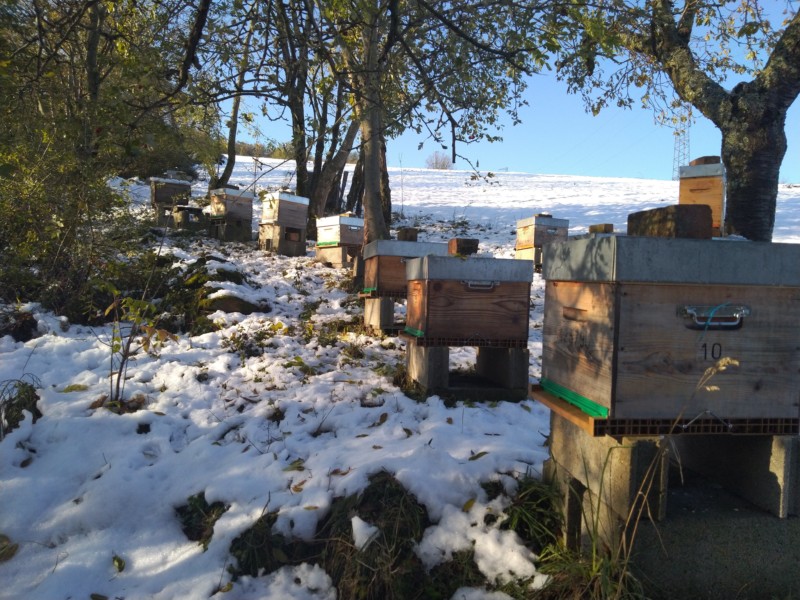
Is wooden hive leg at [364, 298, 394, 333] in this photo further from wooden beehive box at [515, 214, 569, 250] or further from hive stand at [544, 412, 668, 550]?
wooden beehive box at [515, 214, 569, 250]

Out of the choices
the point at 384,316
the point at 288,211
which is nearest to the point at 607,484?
the point at 384,316

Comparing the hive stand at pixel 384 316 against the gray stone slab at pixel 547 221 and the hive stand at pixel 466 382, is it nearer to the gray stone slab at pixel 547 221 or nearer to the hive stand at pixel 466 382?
the hive stand at pixel 466 382

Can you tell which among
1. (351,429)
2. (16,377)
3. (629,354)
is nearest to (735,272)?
(629,354)

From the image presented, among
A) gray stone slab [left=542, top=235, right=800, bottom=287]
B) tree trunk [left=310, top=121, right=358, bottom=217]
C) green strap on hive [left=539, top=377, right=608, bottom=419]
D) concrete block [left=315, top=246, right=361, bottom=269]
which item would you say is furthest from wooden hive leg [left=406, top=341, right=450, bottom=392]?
tree trunk [left=310, top=121, right=358, bottom=217]

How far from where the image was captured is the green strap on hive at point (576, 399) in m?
1.93

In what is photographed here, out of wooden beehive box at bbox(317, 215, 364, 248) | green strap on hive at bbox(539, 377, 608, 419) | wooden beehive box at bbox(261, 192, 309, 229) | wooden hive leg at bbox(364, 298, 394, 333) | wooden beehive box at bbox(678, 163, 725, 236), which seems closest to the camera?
green strap on hive at bbox(539, 377, 608, 419)

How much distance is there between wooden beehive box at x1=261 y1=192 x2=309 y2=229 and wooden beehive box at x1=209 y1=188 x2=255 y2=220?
790 mm

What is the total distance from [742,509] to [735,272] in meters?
0.94

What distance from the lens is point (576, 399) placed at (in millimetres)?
2117

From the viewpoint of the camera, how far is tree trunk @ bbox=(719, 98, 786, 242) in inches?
172

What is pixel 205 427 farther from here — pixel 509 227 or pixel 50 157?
pixel 509 227

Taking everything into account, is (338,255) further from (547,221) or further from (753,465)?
(753,465)

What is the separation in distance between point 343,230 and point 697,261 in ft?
24.4

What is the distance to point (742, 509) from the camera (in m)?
2.05
